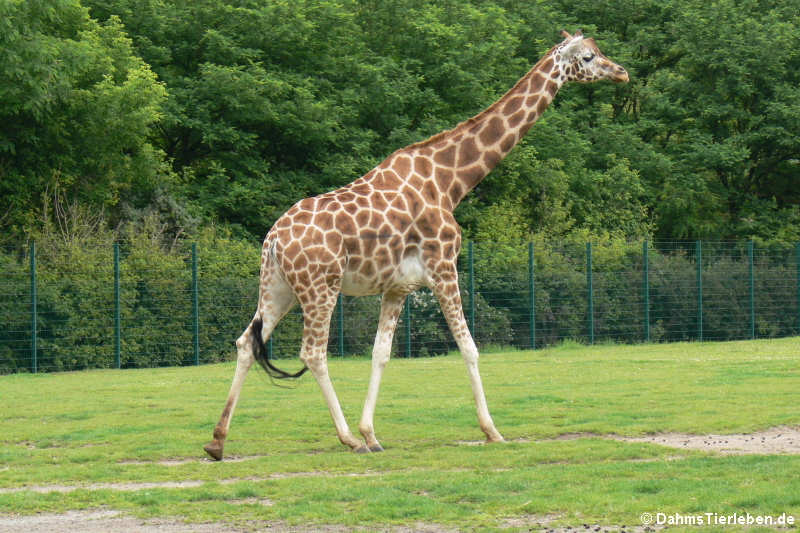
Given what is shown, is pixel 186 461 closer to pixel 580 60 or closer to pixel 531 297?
pixel 580 60

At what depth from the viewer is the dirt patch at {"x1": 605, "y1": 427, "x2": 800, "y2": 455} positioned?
34.6 ft

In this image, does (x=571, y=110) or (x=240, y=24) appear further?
(x=571, y=110)

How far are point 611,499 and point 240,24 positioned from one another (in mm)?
27704

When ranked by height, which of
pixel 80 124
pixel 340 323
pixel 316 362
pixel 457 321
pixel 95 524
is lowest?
pixel 95 524

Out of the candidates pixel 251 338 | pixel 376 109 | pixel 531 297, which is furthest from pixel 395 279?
pixel 376 109

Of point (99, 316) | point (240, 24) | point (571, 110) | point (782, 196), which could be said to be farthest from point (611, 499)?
point (782, 196)

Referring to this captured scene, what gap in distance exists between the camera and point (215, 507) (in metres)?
8.36

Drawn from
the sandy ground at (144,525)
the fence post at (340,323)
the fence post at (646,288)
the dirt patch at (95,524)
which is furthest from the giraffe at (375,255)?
the fence post at (646,288)

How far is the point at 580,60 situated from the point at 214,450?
235 inches

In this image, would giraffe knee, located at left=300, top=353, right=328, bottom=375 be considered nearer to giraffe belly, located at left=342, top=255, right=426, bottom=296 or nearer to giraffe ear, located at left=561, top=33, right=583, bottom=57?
giraffe belly, located at left=342, top=255, right=426, bottom=296

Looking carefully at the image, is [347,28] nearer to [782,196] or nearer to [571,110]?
[571,110]

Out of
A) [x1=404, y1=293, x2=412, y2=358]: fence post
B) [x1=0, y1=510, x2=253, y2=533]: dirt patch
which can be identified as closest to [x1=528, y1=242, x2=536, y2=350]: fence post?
[x1=404, y1=293, x2=412, y2=358]: fence post

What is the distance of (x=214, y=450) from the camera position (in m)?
10.6

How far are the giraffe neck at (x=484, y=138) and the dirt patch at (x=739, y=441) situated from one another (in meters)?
3.15
